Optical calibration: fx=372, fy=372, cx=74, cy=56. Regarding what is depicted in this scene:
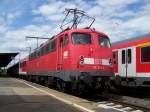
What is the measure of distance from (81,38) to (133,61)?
133 inches

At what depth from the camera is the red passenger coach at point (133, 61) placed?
60.7 feet

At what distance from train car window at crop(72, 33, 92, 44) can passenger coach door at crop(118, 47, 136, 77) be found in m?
2.95

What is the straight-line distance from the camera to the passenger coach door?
19750 millimetres

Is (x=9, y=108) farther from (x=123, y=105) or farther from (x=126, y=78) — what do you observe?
(x=126, y=78)

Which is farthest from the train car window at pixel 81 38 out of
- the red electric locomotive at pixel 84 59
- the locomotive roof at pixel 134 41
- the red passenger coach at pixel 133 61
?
the locomotive roof at pixel 134 41

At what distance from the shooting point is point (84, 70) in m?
17.2

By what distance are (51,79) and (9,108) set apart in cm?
1022

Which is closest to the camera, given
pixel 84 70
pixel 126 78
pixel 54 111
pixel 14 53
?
pixel 54 111

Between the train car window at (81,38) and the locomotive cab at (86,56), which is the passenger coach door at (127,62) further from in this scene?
the train car window at (81,38)

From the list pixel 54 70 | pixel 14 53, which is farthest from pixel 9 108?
pixel 14 53

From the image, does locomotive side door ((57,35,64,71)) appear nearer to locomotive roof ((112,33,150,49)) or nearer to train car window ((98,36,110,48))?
train car window ((98,36,110,48))

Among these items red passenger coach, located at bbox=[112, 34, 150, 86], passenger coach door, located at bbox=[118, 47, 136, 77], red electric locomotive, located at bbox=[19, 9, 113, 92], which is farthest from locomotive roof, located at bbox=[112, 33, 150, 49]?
red electric locomotive, located at bbox=[19, 9, 113, 92]

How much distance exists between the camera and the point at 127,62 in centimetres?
2042

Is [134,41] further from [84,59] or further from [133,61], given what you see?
[84,59]
